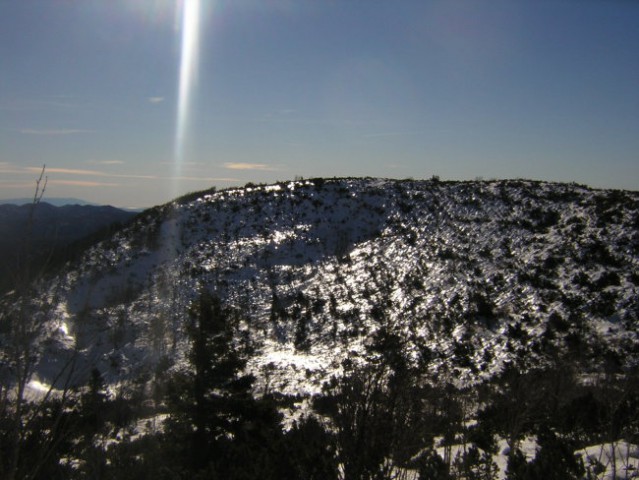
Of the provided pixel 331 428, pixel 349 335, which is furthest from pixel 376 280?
pixel 331 428

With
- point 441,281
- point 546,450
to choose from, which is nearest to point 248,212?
point 441,281

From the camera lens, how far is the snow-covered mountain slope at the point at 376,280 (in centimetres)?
1888

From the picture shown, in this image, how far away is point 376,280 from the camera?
997 inches

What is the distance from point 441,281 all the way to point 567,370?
1214 centimetres

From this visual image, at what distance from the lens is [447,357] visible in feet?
61.4

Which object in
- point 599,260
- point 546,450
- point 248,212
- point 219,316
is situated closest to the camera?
point 546,450

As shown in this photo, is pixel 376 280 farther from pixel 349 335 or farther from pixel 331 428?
pixel 331 428

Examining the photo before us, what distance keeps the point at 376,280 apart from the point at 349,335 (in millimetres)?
4941

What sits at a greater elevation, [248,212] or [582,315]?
[248,212]

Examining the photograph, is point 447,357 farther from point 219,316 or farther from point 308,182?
point 308,182

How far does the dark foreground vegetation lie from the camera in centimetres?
527

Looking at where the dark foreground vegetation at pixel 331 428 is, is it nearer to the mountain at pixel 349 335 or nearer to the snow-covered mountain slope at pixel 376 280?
the mountain at pixel 349 335

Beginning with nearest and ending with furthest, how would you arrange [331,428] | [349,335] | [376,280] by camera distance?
[331,428], [349,335], [376,280]

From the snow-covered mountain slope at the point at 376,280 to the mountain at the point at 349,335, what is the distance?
0.12 meters
